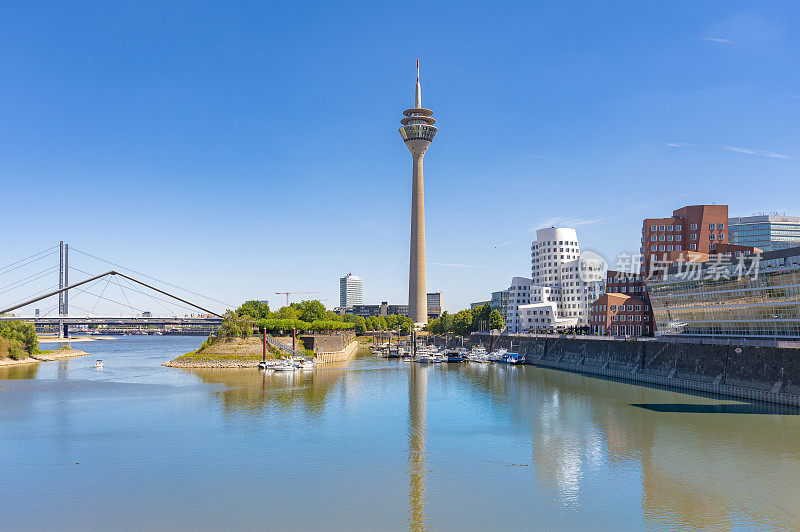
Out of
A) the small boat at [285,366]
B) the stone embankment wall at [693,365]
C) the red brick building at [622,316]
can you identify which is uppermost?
the red brick building at [622,316]

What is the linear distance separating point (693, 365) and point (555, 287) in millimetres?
107768

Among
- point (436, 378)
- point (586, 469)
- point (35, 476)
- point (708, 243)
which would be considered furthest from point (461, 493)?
point (708, 243)

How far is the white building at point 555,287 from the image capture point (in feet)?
539

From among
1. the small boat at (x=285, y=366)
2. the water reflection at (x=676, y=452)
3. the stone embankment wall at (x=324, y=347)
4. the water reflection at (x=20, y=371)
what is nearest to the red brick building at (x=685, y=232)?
the water reflection at (x=676, y=452)

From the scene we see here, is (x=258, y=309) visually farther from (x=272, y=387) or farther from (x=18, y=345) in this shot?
(x=272, y=387)

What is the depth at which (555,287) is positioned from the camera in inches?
7062

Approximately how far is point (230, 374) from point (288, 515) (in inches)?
2891

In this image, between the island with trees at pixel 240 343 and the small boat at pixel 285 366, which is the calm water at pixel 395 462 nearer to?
the small boat at pixel 285 366

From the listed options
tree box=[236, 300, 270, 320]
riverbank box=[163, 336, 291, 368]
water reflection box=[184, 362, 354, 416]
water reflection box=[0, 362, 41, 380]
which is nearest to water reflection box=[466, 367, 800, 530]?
water reflection box=[184, 362, 354, 416]

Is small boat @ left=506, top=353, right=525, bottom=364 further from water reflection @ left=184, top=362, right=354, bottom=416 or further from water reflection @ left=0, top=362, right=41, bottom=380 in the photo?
water reflection @ left=0, top=362, right=41, bottom=380

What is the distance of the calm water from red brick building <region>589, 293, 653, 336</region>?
154 ft

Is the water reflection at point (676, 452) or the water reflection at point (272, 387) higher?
the water reflection at point (676, 452)

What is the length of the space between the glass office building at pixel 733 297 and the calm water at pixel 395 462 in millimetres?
12466

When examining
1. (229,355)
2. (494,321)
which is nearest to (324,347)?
(229,355)
